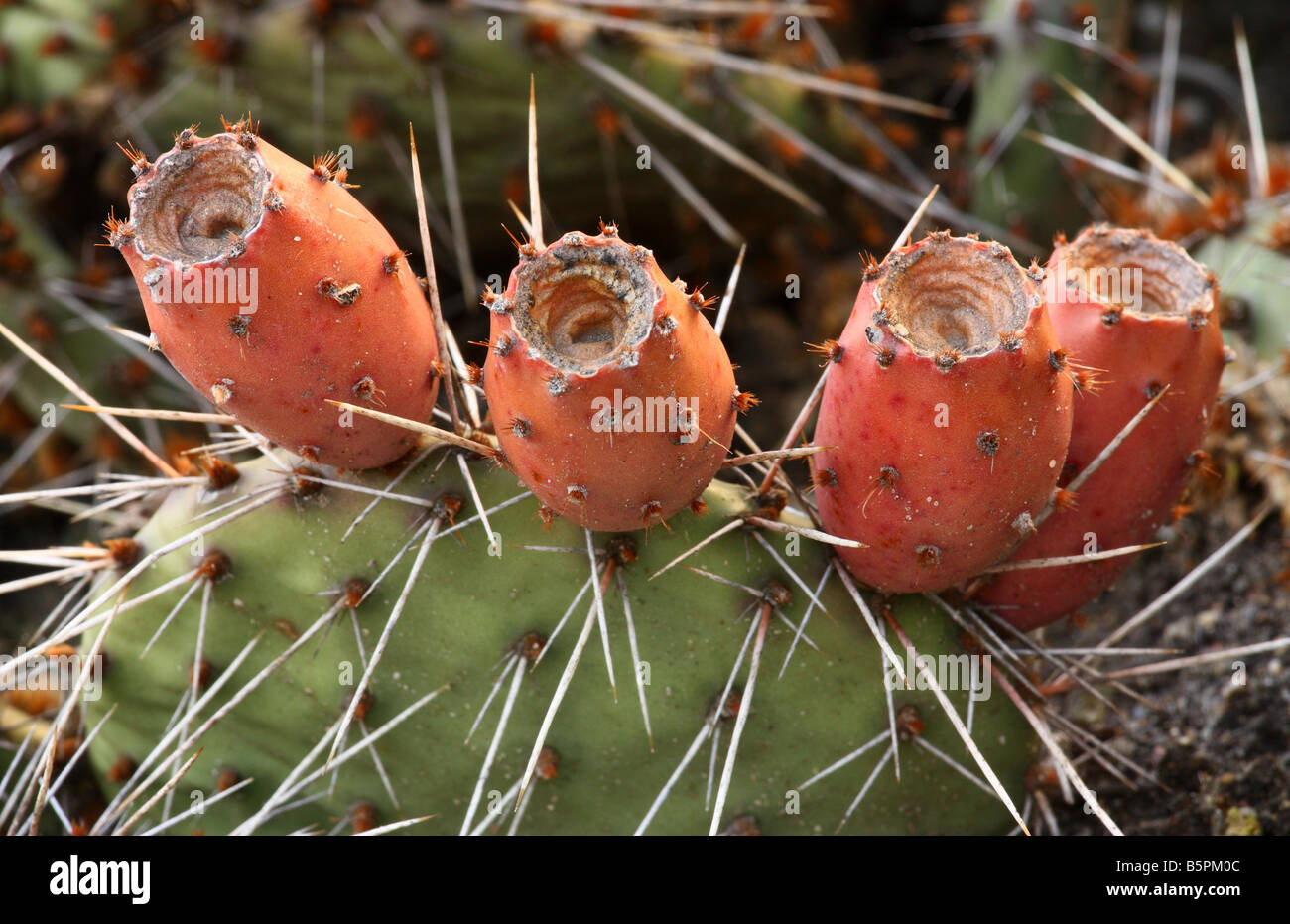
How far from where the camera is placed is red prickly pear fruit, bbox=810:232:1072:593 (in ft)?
3.93

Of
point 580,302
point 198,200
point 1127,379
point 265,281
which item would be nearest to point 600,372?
point 580,302

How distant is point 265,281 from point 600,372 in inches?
14.3

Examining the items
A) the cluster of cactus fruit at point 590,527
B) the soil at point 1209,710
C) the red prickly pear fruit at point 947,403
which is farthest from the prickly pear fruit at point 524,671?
the soil at point 1209,710

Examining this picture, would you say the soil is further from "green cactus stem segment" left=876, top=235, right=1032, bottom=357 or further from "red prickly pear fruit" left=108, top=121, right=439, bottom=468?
"red prickly pear fruit" left=108, top=121, right=439, bottom=468

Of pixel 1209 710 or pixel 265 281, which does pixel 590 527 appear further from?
pixel 1209 710

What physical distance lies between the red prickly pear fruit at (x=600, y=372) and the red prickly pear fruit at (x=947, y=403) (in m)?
0.16

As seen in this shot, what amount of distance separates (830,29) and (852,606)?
209cm

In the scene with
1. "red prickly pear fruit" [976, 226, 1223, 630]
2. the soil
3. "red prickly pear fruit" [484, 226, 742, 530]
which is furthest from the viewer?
the soil

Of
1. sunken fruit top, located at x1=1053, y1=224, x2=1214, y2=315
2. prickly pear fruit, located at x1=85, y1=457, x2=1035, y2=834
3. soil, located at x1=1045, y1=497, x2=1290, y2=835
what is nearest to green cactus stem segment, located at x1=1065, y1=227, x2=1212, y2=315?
sunken fruit top, located at x1=1053, y1=224, x2=1214, y2=315

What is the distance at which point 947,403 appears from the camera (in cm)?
121

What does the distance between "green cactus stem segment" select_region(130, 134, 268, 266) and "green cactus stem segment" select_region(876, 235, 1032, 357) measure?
0.66 meters

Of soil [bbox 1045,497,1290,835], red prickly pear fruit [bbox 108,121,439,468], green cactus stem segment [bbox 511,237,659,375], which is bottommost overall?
soil [bbox 1045,497,1290,835]

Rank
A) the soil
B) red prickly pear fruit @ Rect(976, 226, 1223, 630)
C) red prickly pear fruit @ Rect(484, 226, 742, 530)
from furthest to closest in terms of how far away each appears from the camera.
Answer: the soil < red prickly pear fruit @ Rect(976, 226, 1223, 630) < red prickly pear fruit @ Rect(484, 226, 742, 530)

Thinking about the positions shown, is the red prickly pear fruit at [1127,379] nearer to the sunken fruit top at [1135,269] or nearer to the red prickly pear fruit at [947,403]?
the sunken fruit top at [1135,269]
